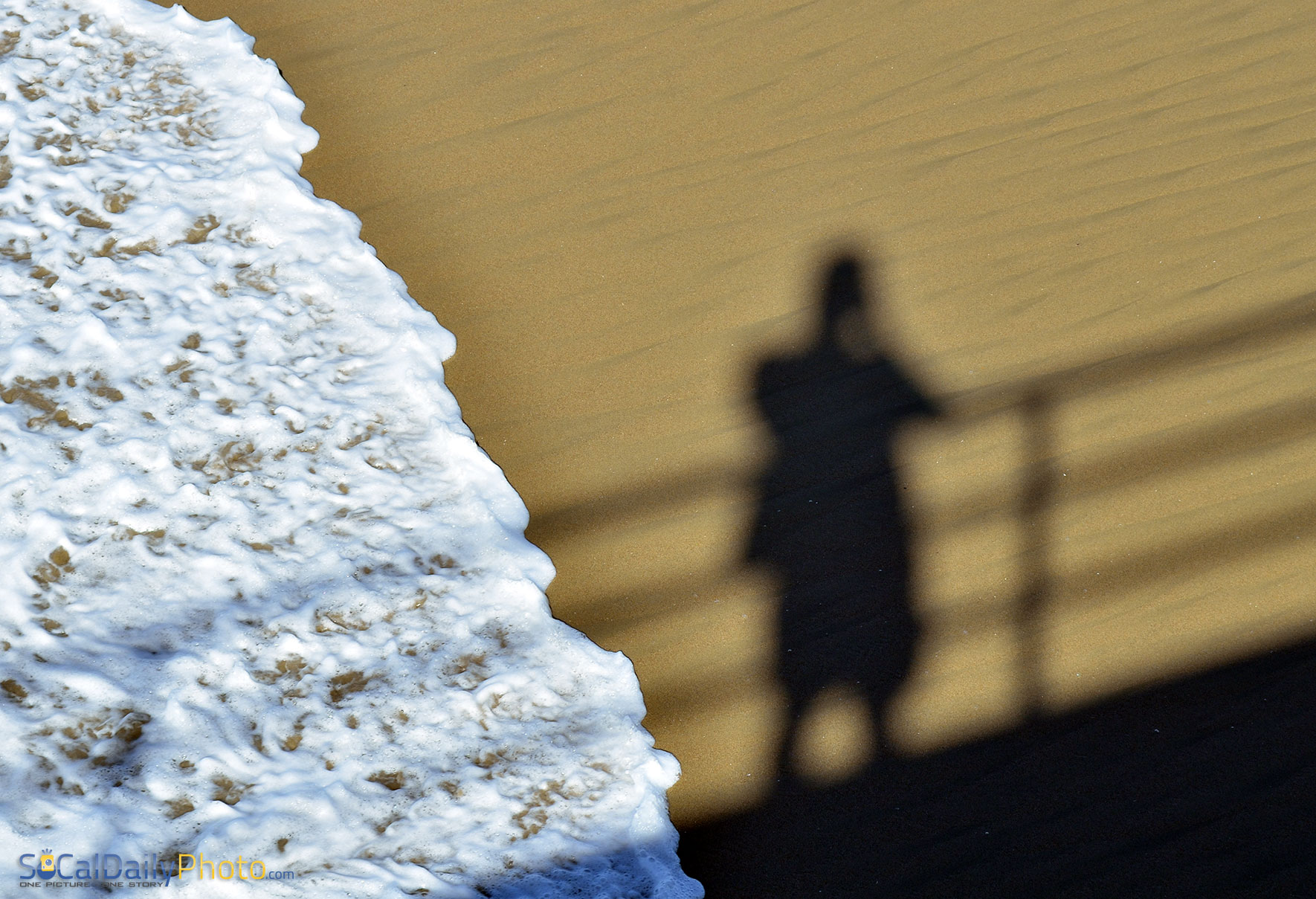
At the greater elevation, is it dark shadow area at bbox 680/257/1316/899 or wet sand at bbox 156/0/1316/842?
wet sand at bbox 156/0/1316/842

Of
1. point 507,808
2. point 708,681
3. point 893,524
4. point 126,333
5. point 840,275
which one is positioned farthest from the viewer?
point 840,275

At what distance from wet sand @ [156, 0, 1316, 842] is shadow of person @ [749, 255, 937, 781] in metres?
0.04

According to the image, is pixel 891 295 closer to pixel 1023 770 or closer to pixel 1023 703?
pixel 1023 703

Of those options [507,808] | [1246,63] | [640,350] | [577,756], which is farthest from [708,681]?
[1246,63]

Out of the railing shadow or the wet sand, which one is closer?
the railing shadow

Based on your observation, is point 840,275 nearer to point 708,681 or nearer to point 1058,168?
point 1058,168

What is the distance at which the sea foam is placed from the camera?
211 centimetres

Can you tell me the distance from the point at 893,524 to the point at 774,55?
2138 millimetres

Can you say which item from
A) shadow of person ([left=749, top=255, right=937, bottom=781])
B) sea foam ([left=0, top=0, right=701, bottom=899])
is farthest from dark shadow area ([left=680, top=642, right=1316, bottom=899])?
sea foam ([left=0, top=0, right=701, bottom=899])

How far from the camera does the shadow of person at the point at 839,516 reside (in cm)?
244

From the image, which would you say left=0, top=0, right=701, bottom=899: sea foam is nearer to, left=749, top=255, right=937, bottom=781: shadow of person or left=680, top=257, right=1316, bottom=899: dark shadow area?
left=680, top=257, right=1316, bottom=899: dark shadow area

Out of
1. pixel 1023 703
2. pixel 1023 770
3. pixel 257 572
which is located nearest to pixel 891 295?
pixel 1023 703

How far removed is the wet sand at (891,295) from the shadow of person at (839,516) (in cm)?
4

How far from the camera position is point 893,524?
2.67 metres
